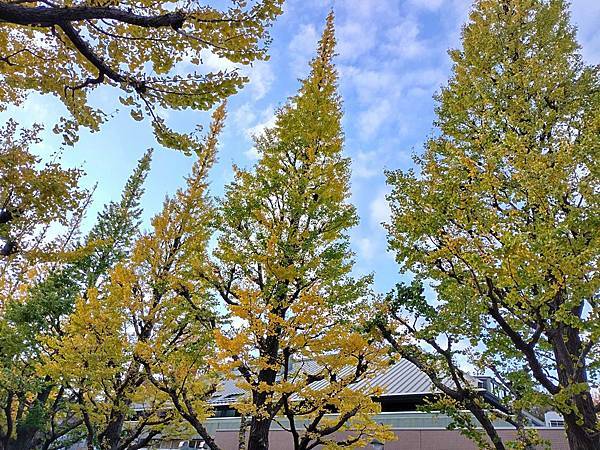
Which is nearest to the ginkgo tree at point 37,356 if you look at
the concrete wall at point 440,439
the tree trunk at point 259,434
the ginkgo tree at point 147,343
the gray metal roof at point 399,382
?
the ginkgo tree at point 147,343

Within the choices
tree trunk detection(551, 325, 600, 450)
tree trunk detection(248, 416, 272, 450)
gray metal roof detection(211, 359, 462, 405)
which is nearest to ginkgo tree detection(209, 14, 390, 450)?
tree trunk detection(248, 416, 272, 450)

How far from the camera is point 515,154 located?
556cm

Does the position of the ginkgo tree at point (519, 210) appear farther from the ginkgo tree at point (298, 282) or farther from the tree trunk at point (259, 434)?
the tree trunk at point (259, 434)

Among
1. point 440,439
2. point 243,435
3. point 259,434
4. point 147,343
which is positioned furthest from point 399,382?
point 147,343

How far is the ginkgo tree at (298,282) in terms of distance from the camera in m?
6.69

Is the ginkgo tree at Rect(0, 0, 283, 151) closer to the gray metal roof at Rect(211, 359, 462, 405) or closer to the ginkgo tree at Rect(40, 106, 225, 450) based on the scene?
the ginkgo tree at Rect(40, 106, 225, 450)

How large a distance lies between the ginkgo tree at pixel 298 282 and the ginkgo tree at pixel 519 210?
1.45 m

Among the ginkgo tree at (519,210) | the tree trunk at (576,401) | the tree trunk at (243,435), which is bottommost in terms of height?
the tree trunk at (243,435)

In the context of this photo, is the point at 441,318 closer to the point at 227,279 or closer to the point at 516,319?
the point at 516,319

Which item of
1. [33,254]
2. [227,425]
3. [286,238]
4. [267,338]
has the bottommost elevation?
Answer: [227,425]

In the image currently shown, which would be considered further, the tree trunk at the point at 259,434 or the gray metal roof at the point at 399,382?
the gray metal roof at the point at 399,382

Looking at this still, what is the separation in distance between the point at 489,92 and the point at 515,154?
2.04 m

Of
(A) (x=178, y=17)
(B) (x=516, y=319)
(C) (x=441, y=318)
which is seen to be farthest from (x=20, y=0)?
(B) (x=516, y=319)

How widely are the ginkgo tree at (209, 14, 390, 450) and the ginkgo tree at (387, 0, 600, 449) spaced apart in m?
1.45
